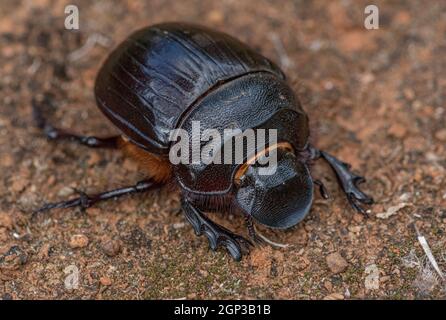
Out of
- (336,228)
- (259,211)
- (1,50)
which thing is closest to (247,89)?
(259,211)

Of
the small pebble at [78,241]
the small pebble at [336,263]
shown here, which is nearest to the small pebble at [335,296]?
the small pebble at [336,263]

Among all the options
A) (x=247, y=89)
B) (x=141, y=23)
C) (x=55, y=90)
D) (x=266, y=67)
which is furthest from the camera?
(x=141, y=23)

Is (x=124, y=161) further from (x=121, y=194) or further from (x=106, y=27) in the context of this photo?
(x=106, y=27)

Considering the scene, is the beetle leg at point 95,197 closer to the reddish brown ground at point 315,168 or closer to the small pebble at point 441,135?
the reddish brown ground at point 315,168

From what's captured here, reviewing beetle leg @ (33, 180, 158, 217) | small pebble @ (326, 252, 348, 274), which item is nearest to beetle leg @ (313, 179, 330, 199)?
small pebble @ (326, 252, 348, 274)

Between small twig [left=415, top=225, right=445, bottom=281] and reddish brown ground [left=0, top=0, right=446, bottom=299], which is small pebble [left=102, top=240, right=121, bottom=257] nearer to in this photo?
reddish brown ground [left=0, top=0, right=446, bottom=299]
